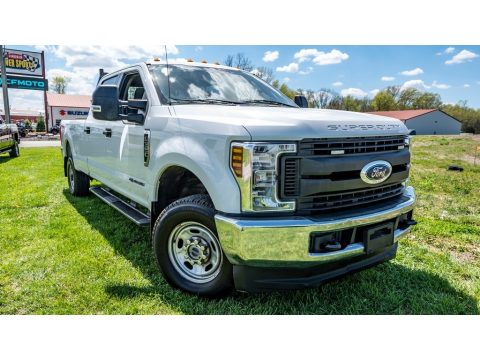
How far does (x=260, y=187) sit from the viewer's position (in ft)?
7.93

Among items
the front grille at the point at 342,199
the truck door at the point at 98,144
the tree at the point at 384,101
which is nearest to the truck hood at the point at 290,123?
the front grille at the point at 342,199

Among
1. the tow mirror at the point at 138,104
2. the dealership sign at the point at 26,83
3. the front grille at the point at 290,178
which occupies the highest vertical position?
the dealership sign at the point at 26,83

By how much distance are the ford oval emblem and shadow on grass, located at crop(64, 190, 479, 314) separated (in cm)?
82

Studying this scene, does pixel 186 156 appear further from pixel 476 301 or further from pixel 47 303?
pixel 476 301

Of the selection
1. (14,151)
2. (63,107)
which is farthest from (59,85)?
(14,151)

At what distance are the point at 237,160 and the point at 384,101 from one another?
73.4 metres

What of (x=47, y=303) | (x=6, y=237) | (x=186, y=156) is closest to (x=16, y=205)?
(x=6, y=237)

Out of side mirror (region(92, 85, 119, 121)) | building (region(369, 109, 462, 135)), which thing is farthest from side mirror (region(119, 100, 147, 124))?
building (region(369, 109, 462, 135))

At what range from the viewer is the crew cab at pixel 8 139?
12525 mm

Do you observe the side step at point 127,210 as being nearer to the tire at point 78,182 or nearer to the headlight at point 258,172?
the tire at point 78,182

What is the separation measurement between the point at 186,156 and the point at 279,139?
792 millimetres

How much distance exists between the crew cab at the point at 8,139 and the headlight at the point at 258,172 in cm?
1278

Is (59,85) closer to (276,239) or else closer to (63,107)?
(63,107)

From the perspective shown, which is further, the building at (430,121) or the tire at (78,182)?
the building at (430,121)
